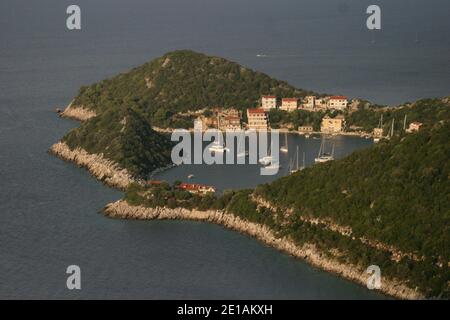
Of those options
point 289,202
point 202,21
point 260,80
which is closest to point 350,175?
point 289,202

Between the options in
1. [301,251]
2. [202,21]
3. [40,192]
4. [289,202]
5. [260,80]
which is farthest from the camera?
[202,21]

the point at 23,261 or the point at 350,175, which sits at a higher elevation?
the point at 350,175

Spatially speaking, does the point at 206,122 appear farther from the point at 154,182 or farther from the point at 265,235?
the point at 265,235

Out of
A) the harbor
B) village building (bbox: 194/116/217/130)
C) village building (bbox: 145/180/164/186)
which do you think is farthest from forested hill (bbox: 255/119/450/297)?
village building (bbox: 194/116/217/130)

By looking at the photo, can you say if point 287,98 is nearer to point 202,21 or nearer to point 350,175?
point 350,175

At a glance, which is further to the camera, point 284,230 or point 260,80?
point 260,80

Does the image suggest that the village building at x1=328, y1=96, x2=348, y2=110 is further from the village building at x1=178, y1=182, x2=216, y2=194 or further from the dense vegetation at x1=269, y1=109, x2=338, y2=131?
the village building at x1=178, y1=182, x2=216, y2=194
